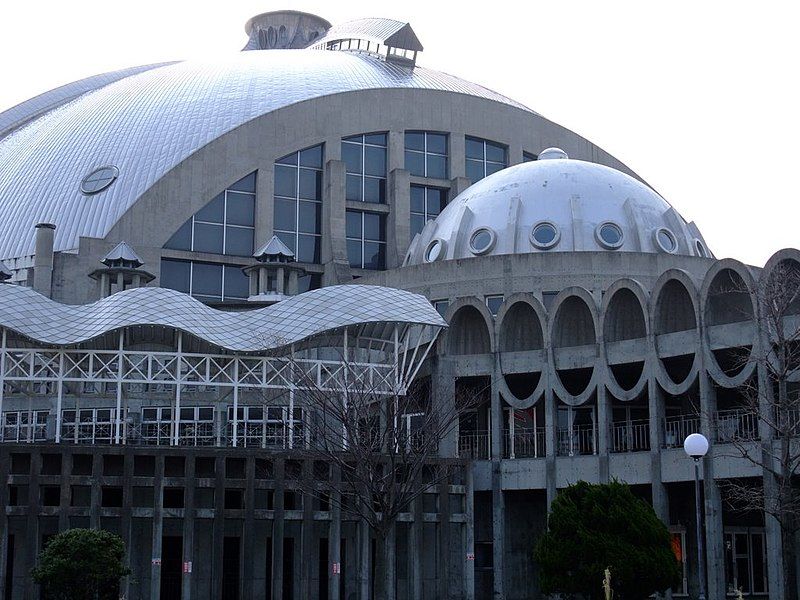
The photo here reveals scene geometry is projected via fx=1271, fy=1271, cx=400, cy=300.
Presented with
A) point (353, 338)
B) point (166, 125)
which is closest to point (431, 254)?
point (353, 338)

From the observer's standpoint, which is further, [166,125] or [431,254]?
[166,125]

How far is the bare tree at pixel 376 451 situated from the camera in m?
39.8

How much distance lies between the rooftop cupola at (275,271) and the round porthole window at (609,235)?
49.0 ft

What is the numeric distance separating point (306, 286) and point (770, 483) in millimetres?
32259

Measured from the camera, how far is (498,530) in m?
50.6

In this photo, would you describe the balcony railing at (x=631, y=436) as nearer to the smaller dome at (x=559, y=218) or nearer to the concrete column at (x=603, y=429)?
the concrete column at (x=603, y=429)

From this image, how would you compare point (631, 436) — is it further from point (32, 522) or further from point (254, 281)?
point (32, 522)

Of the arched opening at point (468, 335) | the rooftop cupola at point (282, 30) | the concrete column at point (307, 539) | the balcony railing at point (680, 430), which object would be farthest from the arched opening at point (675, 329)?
the rooftop cupola at point (282, 30)

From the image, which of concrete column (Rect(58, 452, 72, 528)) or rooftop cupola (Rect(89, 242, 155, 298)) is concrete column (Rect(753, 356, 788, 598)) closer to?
concrete column (Rect(58, 452, 72, 528))

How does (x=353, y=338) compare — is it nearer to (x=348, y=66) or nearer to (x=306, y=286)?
(x=306, y=286)

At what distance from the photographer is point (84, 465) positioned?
45656mm

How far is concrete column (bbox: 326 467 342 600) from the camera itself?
148 ft

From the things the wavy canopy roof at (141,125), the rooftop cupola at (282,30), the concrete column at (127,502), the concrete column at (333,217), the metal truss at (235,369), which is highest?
the rooftop cupola at (282,30)

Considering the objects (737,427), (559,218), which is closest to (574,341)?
(559,218)
